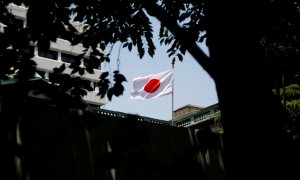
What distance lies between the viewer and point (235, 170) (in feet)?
8.18

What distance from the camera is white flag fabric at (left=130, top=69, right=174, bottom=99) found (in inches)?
902

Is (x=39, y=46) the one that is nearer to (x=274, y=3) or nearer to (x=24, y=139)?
(x=24, y=139)

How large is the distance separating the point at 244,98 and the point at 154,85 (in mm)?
20540

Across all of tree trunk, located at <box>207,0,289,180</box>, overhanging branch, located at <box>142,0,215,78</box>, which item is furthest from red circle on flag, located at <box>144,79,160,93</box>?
tree trunk, located at <box>207,0,289,180</box>

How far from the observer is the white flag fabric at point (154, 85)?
75.2 feet

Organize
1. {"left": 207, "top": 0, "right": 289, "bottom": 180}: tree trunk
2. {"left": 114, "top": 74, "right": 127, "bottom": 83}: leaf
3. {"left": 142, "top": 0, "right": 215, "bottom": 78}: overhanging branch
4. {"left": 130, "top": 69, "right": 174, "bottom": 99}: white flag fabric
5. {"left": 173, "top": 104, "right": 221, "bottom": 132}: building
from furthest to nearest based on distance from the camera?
1. {"left": 173, "top": 104, "right": 221, "bottom": 132}: building
2. {"left": 130, "top": 69, "right": 174, "bottom": 99}: white flag fabric
3. {"left": 114, "top": 74, "right": 127, "bottom": 83}: leaf
4. {"left": 142, "top": 0, "right": 215, "bottom": 78}: overhanging branch
5. {"left": 207, "top": 0, "right": 289, "bottom": 180}: tree trunk

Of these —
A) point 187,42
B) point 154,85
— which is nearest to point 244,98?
point 187,42

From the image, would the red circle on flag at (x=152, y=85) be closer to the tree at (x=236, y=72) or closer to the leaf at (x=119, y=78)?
the tree at (x=236, y=72)

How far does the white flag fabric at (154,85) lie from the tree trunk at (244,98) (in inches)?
782

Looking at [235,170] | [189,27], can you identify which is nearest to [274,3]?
[189,27]

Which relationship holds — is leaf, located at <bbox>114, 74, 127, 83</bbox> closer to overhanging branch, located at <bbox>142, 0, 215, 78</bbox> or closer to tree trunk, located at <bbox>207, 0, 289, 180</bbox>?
overhanging branch, located at <bbox>142, 0, 215, 78</bbox>

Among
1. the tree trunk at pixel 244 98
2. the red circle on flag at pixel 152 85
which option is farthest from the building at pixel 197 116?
the tree trunk at pixel 244 98

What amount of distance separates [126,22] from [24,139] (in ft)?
13.5

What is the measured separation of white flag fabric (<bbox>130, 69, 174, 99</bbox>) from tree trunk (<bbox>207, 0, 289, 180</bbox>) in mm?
19857
